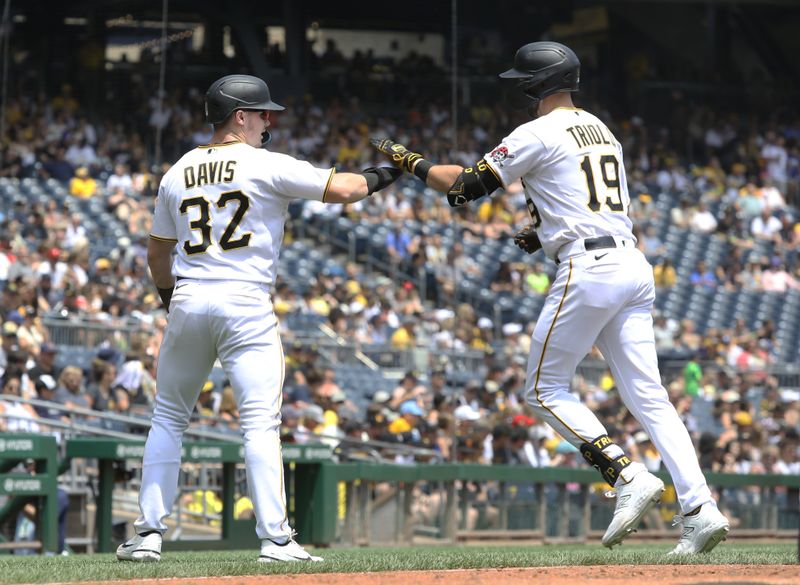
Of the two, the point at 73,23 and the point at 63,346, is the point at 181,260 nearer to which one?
the point at 63,346

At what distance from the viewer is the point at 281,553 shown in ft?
18.7

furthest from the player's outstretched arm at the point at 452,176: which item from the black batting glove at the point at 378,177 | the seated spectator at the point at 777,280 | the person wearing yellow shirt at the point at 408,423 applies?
the seated spectator at the point at 777,280

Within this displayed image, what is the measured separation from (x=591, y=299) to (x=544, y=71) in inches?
41.4

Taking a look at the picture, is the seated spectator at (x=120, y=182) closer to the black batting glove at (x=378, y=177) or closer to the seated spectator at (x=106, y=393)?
the seated spectator at (x=106, y=393)

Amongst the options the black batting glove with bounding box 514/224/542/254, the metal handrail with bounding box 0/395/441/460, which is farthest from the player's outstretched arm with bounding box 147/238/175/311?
the metal handrail with bounding box 0/395/441/460

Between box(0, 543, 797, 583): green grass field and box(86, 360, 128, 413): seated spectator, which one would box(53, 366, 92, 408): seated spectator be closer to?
box(86, 360, 128, 413): seated spectator

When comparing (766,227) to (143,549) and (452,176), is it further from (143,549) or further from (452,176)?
(143,549)

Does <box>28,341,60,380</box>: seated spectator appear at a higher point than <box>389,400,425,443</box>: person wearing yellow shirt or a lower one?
higher

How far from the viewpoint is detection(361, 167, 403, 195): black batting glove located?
608 cm

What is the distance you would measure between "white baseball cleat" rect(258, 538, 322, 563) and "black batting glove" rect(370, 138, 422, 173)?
1.80m

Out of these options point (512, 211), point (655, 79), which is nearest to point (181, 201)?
point (512, 211)

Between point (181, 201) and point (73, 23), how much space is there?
19.4 metres

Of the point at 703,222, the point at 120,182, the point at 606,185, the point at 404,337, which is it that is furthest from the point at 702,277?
the point at 606,185

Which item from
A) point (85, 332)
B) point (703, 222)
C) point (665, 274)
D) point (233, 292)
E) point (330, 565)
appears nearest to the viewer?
point (330, 565)
